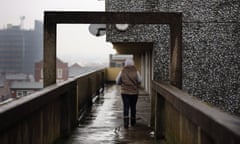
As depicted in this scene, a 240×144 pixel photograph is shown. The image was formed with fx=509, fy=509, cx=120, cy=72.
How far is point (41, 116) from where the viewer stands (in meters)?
8.06

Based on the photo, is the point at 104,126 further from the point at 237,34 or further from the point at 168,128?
the point at 237,34

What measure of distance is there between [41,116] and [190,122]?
8.06 feet

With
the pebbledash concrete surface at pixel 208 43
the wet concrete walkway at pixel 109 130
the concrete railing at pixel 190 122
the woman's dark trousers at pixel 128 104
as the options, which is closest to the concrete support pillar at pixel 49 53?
the wet concrete walkway at pixel 109 130

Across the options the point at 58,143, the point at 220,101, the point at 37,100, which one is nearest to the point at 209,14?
the point at 220,101

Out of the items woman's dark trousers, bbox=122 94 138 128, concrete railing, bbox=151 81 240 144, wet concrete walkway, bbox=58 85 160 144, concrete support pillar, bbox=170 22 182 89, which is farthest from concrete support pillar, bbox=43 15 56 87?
concrete support pillar, bbox=170 22 182 89

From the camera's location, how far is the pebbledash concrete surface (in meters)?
17.4

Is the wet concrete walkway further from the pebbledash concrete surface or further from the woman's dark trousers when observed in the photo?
the pebbledash concrete surface

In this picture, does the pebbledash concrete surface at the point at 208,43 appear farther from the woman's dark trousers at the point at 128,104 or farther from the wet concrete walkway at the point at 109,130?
the woman's dark trousers at the point at 128,104

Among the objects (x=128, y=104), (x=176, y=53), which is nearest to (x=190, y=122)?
(x=176, y=53)

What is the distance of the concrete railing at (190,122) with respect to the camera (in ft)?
14.8

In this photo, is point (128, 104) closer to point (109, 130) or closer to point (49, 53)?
point (109, 130)

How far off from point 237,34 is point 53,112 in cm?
972

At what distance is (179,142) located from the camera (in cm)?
820

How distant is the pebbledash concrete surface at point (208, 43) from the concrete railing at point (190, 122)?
5733mm
